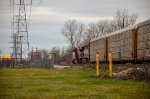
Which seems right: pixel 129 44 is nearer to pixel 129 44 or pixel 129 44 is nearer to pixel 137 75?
pixel 129 44

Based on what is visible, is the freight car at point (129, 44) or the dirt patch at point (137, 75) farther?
the freight car at point (129, 44)

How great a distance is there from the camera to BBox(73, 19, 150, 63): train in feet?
83.2

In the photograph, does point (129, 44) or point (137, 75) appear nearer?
point (137, 75)

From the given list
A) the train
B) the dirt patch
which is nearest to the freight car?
the train

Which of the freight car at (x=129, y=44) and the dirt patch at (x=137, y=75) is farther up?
the freight car at (x=129, y=44)

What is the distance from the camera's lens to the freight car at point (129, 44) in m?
25.3

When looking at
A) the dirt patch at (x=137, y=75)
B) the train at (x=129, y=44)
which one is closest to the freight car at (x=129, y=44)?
the train at (x=129, y=44)

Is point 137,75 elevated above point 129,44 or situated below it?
below

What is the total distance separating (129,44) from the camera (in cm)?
2969

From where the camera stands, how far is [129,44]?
29.7 m

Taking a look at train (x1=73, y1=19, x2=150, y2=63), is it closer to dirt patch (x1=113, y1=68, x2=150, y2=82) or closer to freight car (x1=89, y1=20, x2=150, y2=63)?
freight car (x1=89, y1=20, x2=150, y2=63)

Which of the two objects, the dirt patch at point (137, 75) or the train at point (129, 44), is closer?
the dirt patch at point (137, 75)

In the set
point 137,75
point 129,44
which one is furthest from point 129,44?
point 137,75

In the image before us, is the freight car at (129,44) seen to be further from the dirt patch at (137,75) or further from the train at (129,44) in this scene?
the dirt patch at (137,75)
